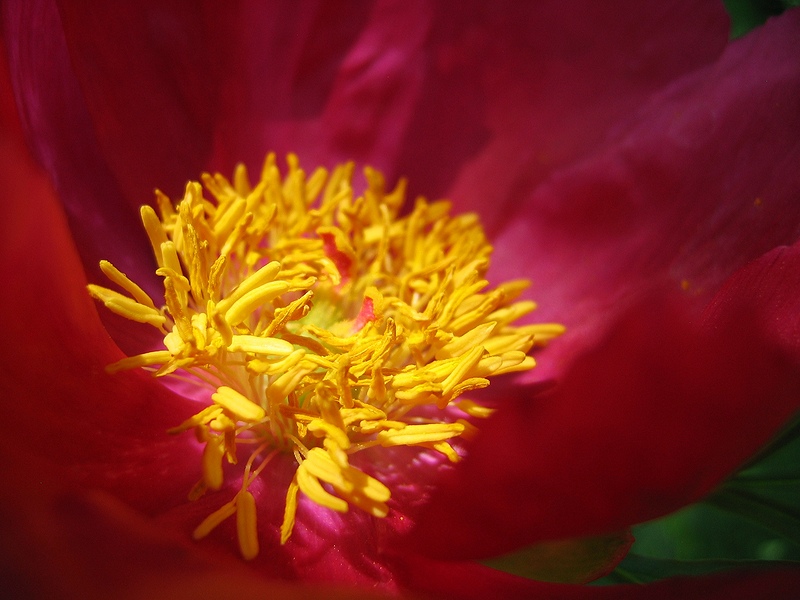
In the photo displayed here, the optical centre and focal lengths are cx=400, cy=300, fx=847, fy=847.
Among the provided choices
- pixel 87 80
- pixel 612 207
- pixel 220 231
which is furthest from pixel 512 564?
pixel 87 80

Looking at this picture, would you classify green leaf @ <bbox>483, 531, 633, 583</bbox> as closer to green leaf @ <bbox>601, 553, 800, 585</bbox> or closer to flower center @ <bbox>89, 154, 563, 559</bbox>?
flower center @ <bbox>89, 154, 563, 559</bbox>

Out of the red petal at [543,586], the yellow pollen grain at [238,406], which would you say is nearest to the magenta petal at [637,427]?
the red petal at [543,586]

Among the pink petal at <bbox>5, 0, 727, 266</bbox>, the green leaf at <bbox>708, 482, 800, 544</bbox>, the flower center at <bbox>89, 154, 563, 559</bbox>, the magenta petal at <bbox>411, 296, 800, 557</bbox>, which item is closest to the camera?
the magenta petal at <bbox>411, 296, 800, 557</bbox>

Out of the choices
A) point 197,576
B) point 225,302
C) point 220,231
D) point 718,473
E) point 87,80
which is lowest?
point 197,576

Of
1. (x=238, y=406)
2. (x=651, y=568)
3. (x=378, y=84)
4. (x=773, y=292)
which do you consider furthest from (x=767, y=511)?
(x=378, y=84)

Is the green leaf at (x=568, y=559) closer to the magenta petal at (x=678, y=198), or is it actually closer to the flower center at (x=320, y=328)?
the flower center at (x=320, y=328)

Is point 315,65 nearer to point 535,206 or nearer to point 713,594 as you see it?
point 535,206

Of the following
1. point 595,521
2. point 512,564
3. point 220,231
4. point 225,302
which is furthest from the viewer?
point 220,231

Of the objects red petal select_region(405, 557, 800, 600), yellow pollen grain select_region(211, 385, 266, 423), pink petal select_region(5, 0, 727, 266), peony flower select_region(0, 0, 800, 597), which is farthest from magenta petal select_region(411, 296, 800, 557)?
pink petal select_region(5, 0, 727, 266)
